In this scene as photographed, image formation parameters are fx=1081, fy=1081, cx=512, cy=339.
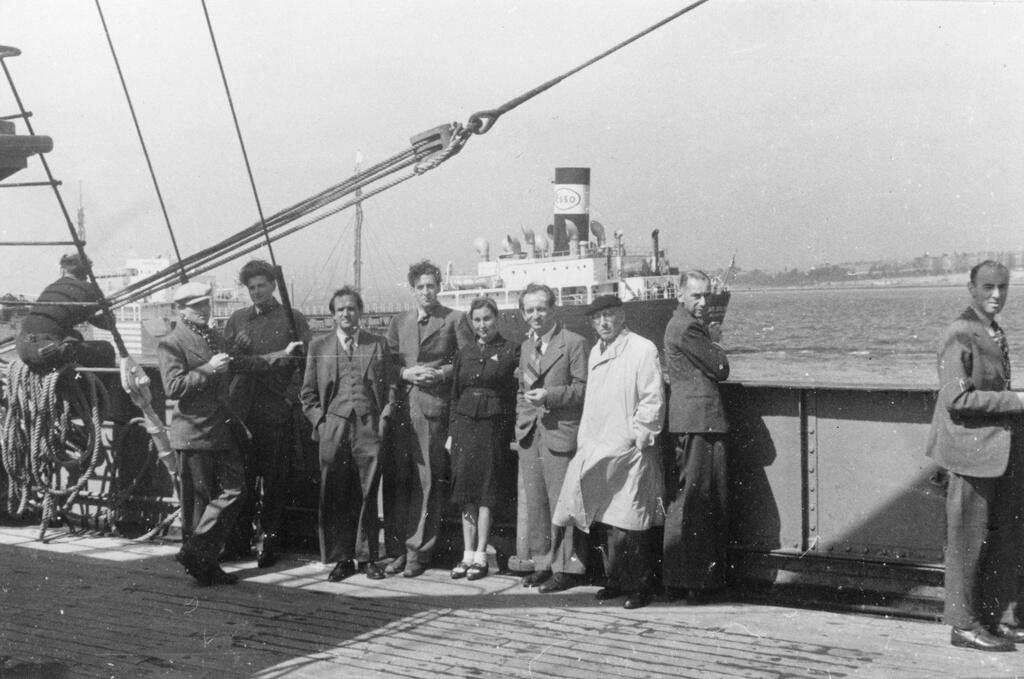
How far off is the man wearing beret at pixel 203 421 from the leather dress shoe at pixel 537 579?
1.70m

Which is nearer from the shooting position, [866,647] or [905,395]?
[866,647]

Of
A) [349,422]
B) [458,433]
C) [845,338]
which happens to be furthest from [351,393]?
[845,338]

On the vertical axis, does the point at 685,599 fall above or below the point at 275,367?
below

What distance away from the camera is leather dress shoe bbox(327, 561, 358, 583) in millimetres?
6266

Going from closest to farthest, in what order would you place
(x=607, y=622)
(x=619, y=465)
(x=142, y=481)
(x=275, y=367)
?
(x=607, y=622) → (x=619, y=465) → (x=275, y=367) → (x=142, y=481)

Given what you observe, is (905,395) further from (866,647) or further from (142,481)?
(142,481)

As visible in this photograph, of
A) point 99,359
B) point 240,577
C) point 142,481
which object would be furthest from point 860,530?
point 99,359

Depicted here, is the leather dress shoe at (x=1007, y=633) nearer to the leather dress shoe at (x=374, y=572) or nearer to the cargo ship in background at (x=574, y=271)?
the leather dress shoe at (x=374, y=572)

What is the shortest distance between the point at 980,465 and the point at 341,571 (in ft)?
11.5

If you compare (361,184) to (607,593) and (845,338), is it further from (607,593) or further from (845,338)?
(845,338)

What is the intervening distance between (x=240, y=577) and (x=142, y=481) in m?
1.64

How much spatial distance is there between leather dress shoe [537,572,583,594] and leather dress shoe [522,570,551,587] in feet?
0.19

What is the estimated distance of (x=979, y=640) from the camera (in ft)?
15.4

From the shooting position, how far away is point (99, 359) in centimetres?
800
